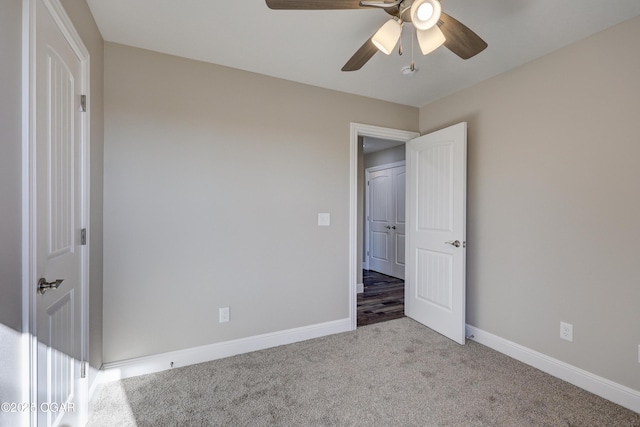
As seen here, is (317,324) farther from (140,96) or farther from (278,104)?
(140,96)


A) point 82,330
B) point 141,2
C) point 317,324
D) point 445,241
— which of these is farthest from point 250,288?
point 141,2

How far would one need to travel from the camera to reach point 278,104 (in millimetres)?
2623

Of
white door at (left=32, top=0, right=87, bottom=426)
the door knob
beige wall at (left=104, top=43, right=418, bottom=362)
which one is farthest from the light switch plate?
the door knob

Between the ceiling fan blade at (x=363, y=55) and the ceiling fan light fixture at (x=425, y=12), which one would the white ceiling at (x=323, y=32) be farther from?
the ceiling fan light fixture at (x=425, y=12)

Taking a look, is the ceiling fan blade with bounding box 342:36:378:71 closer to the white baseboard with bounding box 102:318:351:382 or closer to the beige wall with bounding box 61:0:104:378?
the beige wall with bounding box 61:0:104:378

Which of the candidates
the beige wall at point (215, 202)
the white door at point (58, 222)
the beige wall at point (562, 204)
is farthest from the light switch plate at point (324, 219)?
the white door at point (58, 222)

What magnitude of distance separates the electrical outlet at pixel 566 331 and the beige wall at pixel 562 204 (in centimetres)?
3

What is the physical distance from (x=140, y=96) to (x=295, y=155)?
4.25 feet

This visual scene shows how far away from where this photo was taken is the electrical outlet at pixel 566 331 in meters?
2.07

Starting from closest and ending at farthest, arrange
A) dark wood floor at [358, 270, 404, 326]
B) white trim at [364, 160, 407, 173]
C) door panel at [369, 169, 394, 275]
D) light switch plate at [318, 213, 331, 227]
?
light switch plate at [318, 213, 331, 227] → dark wood floor at [358, 270, 404, 326] → white trim at [364, 160, 407, 173] → door panel at [369, 169, 394, 275]

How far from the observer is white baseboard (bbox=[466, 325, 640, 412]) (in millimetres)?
1792

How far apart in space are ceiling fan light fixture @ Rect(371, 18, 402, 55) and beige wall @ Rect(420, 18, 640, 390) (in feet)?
4.97

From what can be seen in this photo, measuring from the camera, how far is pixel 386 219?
18.1 ft

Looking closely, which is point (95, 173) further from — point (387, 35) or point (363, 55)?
point (387, 35)
